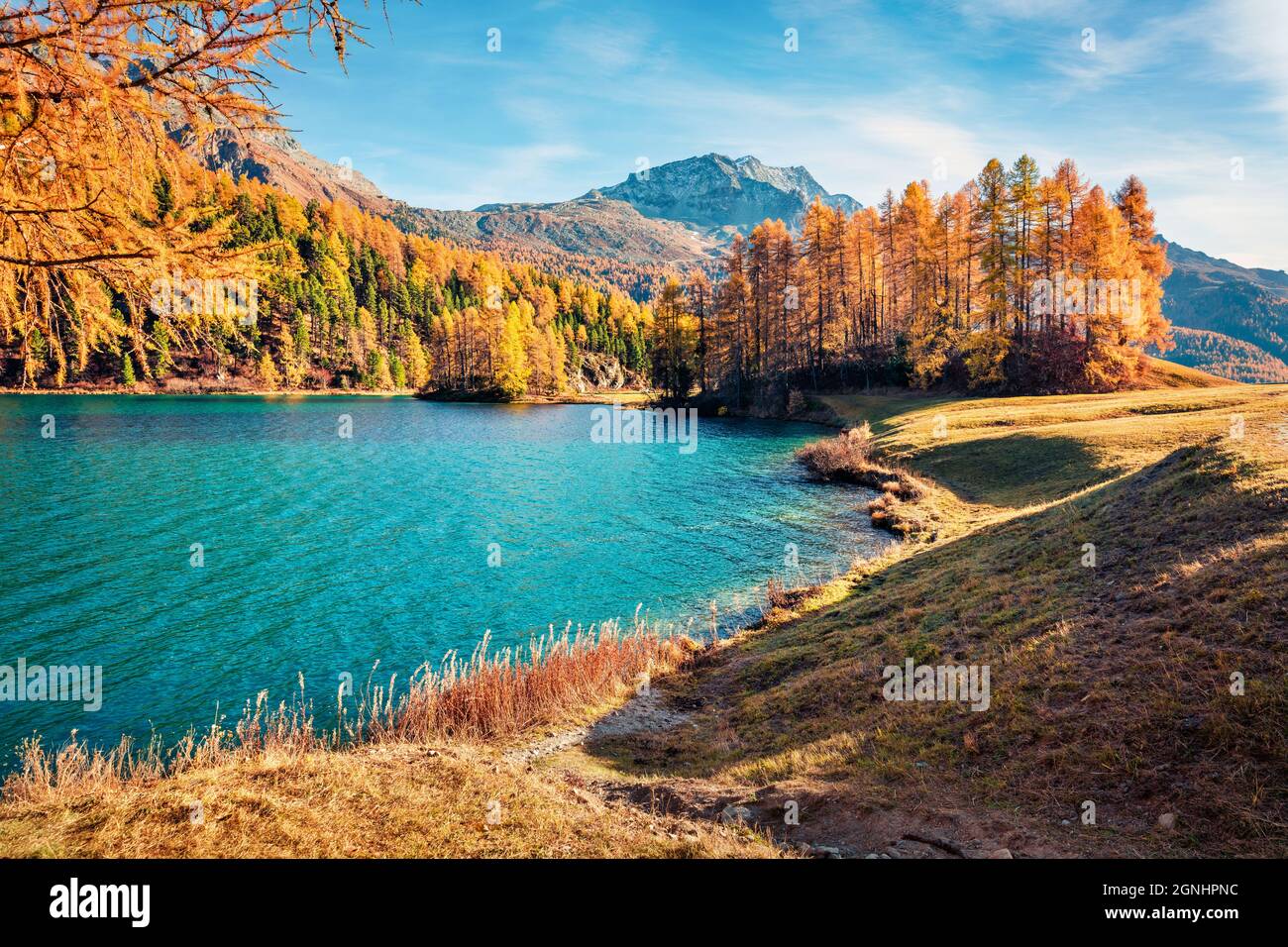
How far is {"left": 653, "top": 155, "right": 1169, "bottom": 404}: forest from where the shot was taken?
51188 mm

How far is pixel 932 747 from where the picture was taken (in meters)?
9.37

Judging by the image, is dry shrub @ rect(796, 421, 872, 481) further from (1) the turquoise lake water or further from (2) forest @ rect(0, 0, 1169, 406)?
(2) forest @ rect(0, 0, 1169, 406)

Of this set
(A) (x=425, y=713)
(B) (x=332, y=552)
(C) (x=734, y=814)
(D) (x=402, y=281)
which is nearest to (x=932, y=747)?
(C) (x=734, y=814)

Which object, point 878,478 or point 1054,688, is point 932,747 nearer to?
point 1054,688

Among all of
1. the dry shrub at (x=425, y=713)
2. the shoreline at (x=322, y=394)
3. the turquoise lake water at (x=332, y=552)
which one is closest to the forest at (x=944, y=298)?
the turquoise lake water at (x=332, y=552)

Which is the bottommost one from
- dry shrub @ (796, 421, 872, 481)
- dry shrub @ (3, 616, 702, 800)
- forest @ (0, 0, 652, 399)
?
dry shrub @ (3, 616, 702, 800)

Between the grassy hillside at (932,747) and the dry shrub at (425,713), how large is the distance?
0.65 metres

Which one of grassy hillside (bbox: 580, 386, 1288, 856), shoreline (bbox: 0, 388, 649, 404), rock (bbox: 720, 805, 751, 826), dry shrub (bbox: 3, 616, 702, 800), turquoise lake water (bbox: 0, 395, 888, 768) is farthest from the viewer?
shoreline (bbox: 0, 388, 649, 404)

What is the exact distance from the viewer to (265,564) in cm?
2347

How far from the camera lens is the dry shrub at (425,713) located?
10.5m

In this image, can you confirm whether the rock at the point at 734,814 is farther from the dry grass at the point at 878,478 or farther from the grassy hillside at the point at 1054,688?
the dry grass at the point at 878,478

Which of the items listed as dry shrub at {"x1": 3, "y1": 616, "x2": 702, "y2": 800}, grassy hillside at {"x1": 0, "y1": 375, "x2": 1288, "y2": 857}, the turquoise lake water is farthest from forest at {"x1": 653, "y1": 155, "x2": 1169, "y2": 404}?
dry shrub at {"x1": 3, "y1": 616, "x2": 702, "y2": 800}

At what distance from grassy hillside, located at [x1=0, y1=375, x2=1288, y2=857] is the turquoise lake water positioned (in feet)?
20.7

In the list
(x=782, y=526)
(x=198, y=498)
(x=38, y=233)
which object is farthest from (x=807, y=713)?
(x=198, y=498)
